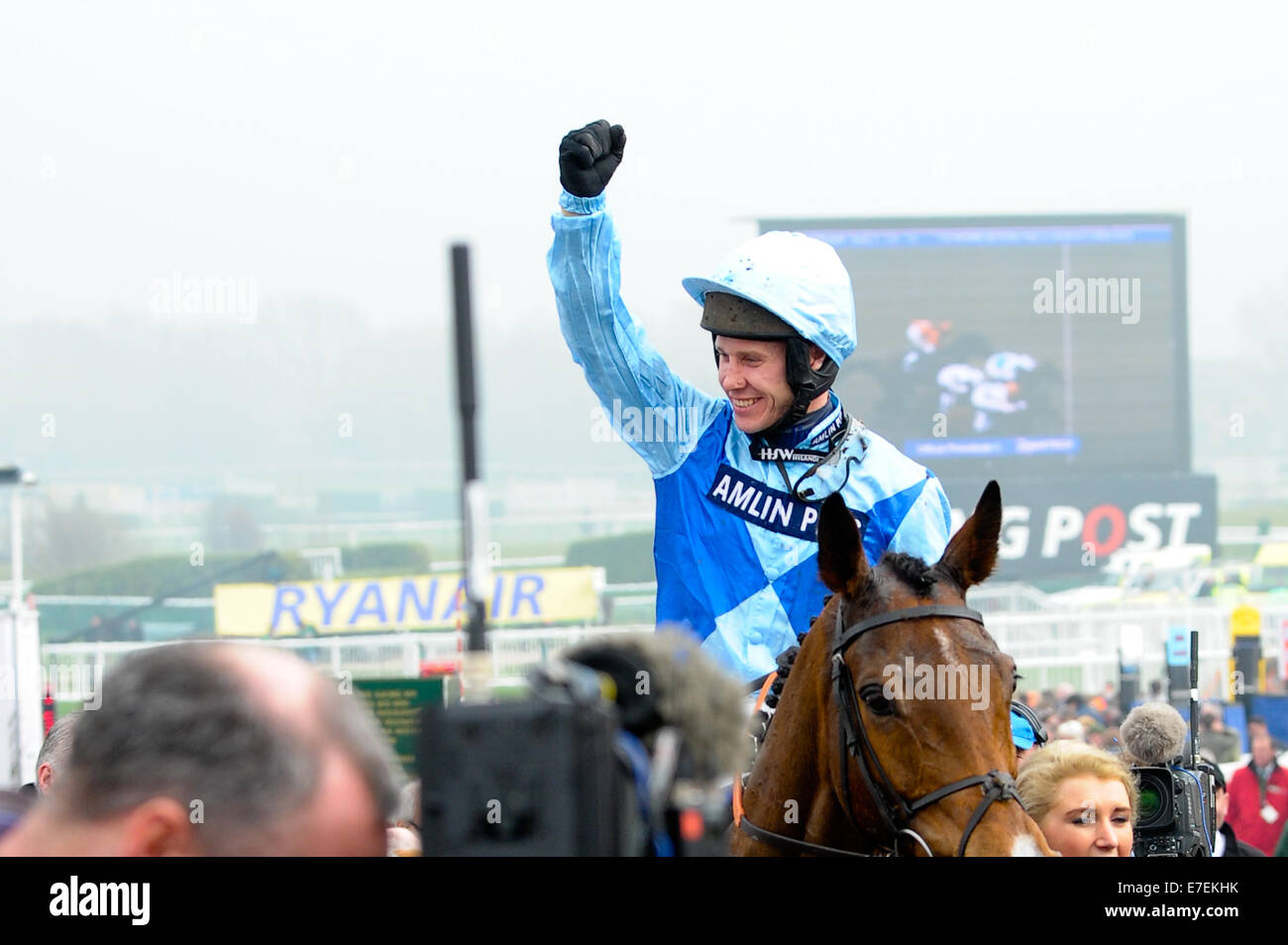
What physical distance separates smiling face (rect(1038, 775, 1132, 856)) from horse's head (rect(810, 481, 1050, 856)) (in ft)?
2.68

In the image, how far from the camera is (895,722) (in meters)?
2.26

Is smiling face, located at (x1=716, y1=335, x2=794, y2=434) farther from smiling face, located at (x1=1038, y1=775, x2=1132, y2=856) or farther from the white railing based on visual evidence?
the white railing

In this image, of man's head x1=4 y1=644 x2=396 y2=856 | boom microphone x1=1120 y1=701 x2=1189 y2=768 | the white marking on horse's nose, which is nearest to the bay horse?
the white marking on horse's nose

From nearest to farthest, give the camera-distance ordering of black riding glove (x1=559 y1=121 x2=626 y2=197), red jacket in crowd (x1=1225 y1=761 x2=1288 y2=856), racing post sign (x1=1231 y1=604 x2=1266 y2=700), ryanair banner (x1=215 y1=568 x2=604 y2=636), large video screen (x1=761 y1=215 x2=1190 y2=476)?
black riding glove (x1=559 y1=121 x2=626 y2=197), red jacket in crowd (x1=1225 y1=761 x2=1288 y2=856), racing post sign (x1=1231 y1=604 x2=1266 y2=700), ryanair banner (x1=215 y1=568 x2=604 y2=636), large video screen (x1=761 y1=215 x2=1190 y2=476)

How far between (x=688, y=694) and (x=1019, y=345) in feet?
91.3

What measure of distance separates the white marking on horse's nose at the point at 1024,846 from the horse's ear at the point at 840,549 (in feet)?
1.57

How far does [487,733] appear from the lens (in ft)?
3.59

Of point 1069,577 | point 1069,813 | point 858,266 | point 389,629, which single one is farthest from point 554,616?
point 1069,813

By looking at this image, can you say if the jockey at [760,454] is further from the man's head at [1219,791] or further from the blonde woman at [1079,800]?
the man's head at [1219,791]

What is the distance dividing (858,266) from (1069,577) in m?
7.98

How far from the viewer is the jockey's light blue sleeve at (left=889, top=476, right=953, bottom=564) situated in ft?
9.19

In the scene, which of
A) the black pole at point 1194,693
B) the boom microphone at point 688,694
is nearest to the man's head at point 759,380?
the black pole at point 1194,693

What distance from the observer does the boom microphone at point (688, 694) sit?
110 centimetres

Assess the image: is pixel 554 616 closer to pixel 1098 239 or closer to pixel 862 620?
pixel 1098 239
